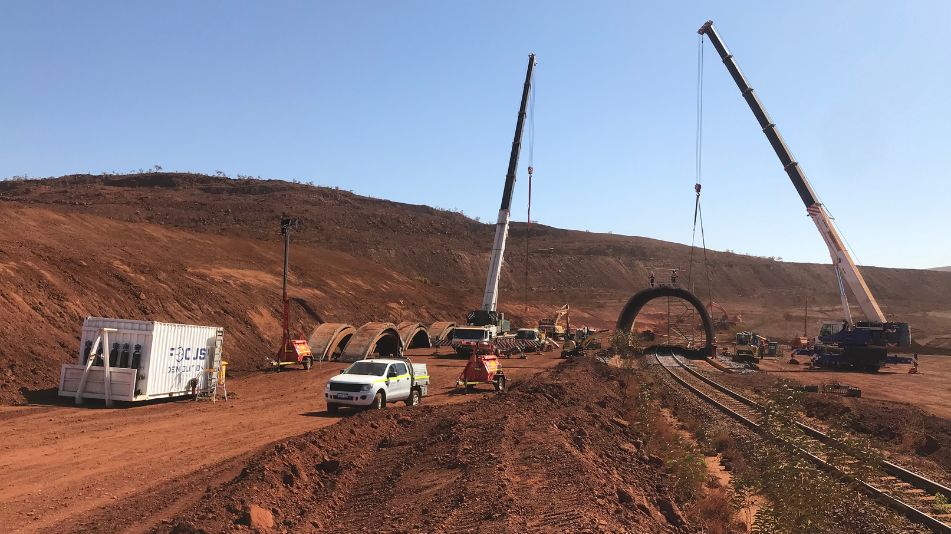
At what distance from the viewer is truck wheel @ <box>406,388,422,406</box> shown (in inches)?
973

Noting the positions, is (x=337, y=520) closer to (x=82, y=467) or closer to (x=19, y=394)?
(x=82, y=467)

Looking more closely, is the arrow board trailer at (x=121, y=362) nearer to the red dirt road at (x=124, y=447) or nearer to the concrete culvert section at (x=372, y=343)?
the red dirt road at (x=124, y=447)

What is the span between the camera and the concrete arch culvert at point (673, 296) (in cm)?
5891

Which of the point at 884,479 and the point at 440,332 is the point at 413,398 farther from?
the point at 440,332

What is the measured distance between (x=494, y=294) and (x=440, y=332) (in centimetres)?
643

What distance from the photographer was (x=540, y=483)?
418 inches

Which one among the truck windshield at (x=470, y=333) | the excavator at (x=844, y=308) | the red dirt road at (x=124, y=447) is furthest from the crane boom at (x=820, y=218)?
the red dirt road at (x=124, y=447)

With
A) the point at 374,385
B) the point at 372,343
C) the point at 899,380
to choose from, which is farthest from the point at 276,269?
the point at 899,380

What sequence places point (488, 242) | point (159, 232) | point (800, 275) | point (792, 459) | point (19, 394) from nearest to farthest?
point (792, 459)
point (19, 394)
point (159, 232)
point (488, 242)
point (800, 275)

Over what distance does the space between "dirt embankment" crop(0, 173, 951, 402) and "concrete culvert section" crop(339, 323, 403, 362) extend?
5.24 m

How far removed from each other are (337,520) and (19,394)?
18594mm

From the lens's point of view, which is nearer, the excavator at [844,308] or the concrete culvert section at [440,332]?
the excavator at [844,308]

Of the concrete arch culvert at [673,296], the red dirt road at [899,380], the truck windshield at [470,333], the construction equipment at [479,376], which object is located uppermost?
Answer: the concrete arch culvert at [673,296]

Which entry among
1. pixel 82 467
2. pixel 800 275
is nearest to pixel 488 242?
pixel 800 275
